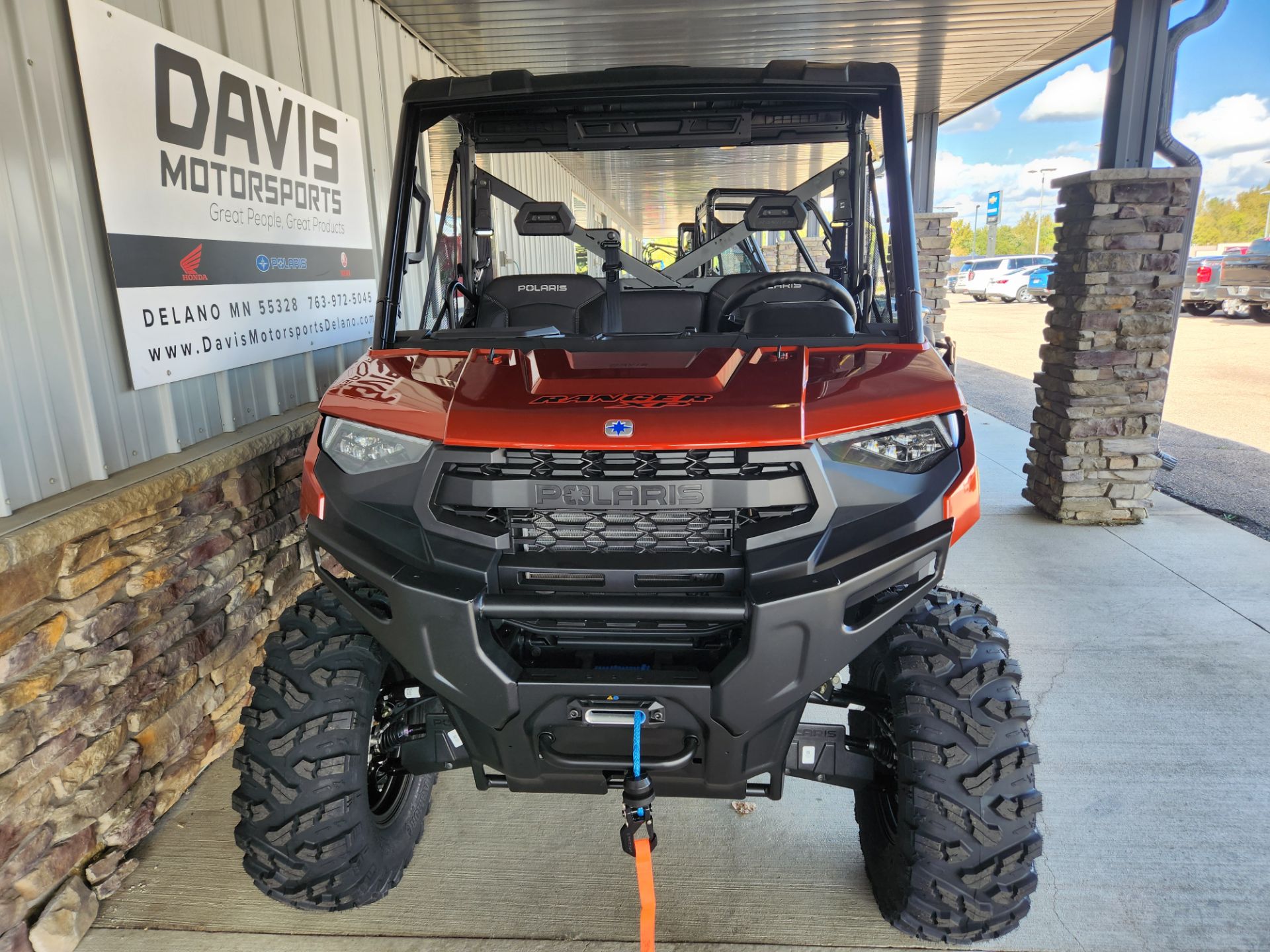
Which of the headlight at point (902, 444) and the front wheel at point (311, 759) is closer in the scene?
the headlight at point (902, 444)

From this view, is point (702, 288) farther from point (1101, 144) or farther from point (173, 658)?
point (1101, 144)

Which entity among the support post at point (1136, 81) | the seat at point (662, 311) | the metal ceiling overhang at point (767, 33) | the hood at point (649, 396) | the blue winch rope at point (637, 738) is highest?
the metal ceiling overhang at point (767, 33)

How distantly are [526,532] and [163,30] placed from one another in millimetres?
2370

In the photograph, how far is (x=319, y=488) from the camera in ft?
6.87

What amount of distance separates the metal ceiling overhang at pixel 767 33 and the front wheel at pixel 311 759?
3.43 m

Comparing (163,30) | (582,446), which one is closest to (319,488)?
(582,446)

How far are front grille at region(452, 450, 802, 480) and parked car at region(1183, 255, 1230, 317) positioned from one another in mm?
21698

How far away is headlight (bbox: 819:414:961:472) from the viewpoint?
6.32ft

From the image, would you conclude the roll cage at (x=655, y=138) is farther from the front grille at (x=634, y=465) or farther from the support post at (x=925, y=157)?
the support post at (x=925, y=157)

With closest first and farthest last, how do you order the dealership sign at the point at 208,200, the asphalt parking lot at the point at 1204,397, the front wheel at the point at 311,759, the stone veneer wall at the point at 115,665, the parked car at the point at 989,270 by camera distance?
the front wheel at the point at 311,759 < the stone veneer wall at the point at 115,665 < the dealership sign at the point at 208,200 < the asphalt parking lot at the point at 1204,397 < the parked car at the point at 989,270

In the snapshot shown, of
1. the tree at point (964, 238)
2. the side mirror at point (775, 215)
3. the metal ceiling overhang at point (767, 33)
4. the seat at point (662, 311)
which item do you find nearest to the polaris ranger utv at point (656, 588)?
the side mirror at point (775, 215)

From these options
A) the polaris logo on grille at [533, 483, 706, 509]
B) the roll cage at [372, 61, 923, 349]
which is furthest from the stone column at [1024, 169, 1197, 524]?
the polaris logo on grille at [533, 483, 706, 509]

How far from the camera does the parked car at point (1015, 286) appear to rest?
2895 centimetres

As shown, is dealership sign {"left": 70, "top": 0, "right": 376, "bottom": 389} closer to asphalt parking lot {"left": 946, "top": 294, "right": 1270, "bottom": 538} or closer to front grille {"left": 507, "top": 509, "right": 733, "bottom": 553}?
front grille {"left": 507, "top": 509, "right": 733, "bottom": 553}
